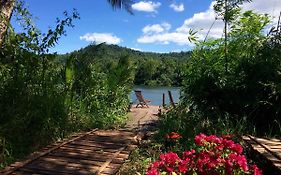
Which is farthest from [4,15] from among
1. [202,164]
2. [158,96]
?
[158,96]

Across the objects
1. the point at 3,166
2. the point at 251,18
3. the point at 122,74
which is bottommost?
the point at 3,166

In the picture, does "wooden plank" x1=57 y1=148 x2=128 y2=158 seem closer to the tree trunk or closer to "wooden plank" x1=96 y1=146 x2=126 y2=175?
"wooden plank" x1=96 y1=146 x2=126 y2=175

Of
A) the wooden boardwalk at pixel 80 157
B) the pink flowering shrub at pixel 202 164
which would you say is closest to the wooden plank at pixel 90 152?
the wooden boardwalk at pixel 80 157

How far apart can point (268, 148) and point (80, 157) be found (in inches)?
113

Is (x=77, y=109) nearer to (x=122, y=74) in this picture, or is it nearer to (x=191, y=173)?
(x=122, y=74)

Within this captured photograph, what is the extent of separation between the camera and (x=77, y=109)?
8992 mm

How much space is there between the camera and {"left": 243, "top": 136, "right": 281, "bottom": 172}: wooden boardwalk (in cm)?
467

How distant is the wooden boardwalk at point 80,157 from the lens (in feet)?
17.1

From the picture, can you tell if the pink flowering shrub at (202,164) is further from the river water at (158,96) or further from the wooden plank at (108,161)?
the river water at (158,96)

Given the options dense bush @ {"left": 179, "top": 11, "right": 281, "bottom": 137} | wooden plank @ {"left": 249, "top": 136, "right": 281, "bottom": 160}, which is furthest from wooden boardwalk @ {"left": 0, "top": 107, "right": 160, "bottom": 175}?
wooden plank @ {"left": 249, "top": 136, "right": 281, "bottom": 160}

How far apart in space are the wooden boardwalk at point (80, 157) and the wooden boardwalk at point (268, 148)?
1988 mm

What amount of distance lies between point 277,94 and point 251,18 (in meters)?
2.00

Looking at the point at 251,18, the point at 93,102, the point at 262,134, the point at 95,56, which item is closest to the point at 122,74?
the point at 95,56

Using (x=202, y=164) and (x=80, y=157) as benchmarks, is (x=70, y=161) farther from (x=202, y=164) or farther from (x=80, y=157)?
(x=202, y=164)
